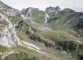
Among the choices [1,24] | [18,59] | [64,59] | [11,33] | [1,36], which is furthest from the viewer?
[64,59]

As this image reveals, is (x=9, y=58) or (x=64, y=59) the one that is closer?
(x=9, y=58)

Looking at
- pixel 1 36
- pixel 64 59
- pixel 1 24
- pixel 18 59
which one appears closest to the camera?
pixel 18 59

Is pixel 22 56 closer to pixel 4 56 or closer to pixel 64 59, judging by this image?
pixel 4 56

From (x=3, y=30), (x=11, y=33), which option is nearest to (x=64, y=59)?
(x=11, y=33)

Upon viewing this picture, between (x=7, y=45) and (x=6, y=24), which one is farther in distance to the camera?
(x=6, y=24)

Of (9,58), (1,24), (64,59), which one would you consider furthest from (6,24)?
(64,59)

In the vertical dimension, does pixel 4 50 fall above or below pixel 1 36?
below

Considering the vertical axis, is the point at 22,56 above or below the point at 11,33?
below

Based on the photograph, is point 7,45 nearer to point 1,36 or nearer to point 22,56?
point 1,36

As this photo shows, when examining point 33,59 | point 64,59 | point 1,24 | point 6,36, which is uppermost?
point 1,24

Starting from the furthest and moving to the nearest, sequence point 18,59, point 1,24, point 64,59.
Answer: point 64,59, point 1,24, point 18,59
